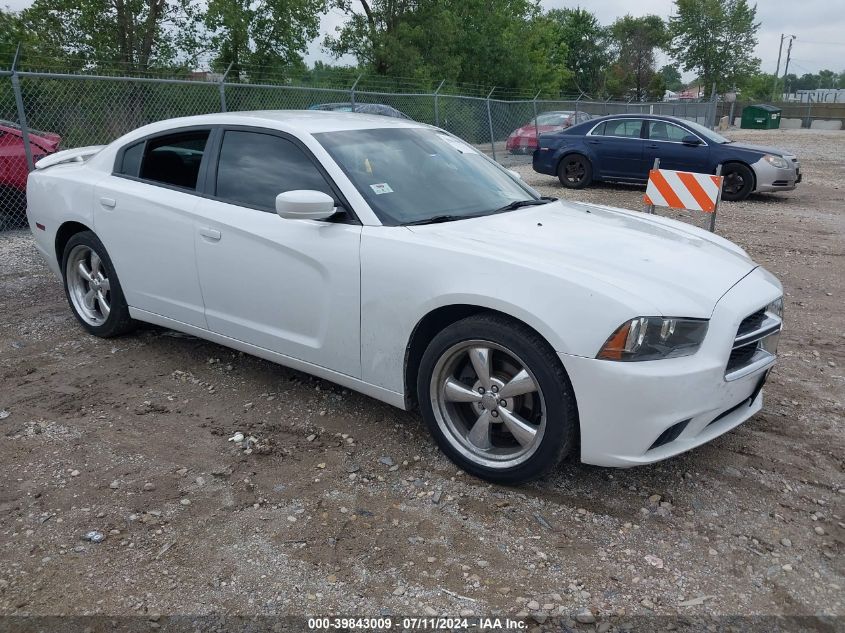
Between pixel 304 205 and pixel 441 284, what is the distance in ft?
2.56

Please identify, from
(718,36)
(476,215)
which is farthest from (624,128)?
(718,36)

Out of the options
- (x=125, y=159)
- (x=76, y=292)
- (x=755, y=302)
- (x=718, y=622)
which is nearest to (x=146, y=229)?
(x=125, y=159)

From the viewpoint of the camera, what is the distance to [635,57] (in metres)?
69.8

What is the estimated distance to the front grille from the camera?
3.07 metres

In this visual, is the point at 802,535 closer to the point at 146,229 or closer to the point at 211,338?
the point at 211,338

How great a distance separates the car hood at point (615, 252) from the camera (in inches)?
116

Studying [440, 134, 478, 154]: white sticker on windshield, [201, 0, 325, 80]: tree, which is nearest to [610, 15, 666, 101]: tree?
[201, 0, 325, 80]: tree

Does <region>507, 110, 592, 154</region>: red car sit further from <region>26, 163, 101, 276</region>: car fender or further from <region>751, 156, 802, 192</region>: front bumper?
<region>26, 163, 101, 276</region>: car fender

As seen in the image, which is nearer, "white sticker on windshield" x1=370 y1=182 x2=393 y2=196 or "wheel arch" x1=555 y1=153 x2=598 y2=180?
"white sticker on windshield" x1=370 y1=182 x2=393 y2=196

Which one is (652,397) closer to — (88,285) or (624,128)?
(88,285)

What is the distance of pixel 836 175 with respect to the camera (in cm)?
1733

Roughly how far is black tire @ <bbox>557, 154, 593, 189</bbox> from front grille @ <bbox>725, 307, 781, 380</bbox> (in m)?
11.1

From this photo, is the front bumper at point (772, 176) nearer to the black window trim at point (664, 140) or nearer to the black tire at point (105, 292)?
the black window trim at point (664, 140)

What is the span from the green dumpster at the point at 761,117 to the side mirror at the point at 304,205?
47.9 meters
